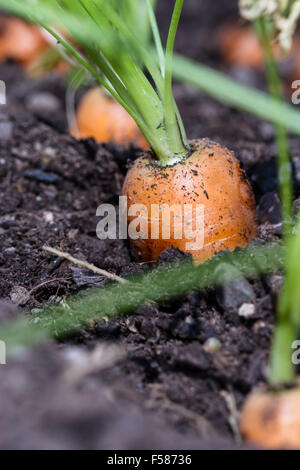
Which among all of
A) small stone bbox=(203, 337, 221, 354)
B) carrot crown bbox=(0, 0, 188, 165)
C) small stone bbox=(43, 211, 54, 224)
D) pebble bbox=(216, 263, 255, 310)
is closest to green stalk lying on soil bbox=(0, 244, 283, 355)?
pebble bbox=(216, 263, 255, 310)

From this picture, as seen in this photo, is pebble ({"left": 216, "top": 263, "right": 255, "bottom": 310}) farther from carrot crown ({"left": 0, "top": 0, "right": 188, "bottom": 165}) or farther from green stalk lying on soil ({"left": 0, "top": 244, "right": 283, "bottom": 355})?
carrot crown ({"left": 0, "top": 0, "right": 188, "bottom": 165})

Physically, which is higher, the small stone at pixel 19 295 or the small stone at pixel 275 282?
the small stone at pixel 19 295

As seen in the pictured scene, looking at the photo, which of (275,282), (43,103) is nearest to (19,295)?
(275,282)

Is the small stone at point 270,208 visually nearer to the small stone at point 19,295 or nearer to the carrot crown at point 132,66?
the carrot crown at point 132,66

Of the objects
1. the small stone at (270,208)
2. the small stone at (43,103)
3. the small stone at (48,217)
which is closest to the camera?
the small stone at (270,208)

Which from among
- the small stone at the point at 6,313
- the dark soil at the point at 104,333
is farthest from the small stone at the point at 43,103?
the small stone at the point at 6,313

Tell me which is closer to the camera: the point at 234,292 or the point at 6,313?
the point at 6,313

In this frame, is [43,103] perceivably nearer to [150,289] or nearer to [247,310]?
[150,289]

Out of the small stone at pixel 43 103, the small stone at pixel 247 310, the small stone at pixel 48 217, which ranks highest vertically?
the small stone at pixel 43 103
